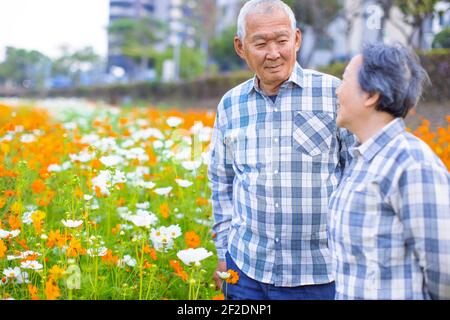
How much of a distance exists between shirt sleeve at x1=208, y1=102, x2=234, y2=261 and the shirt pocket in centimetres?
33

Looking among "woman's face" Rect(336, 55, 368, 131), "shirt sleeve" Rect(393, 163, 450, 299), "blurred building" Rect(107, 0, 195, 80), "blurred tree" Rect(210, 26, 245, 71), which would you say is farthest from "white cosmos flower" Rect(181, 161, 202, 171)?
"blurred building" Rect(107, 0, 195, 80)

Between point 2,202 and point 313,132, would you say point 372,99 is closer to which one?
point 313,132

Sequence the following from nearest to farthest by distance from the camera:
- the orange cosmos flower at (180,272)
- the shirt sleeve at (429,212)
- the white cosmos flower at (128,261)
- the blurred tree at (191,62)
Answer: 1. the shirt sleeve at (429,212)
2. the orange cosmos flower at (180,272)
3. the white cosmos flower at (128,261)
4. the blurred tree at (191,62)

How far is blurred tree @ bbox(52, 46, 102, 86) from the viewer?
45713 millimetres

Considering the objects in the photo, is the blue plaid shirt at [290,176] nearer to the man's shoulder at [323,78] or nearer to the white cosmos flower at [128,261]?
the man's shoulder at [323,78]

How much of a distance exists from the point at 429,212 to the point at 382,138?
0.67 ft

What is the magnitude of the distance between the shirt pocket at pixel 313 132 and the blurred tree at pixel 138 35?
40307 mm

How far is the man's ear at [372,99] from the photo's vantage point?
1.41 m

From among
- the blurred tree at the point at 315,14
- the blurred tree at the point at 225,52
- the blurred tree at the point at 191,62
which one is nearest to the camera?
the blurred tree at the point at 315,14

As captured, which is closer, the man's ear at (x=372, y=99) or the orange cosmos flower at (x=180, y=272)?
the man's ear at (x=372, y=99)

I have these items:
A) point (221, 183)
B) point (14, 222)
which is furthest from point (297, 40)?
point (14, 222)

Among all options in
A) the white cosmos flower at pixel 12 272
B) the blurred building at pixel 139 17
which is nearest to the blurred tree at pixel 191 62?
the blurred building at pixel 139 17

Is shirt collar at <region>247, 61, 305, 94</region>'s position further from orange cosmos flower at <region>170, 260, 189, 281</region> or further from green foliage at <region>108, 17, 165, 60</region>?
green foliage at <region>108, 17, 165, 60</region>
